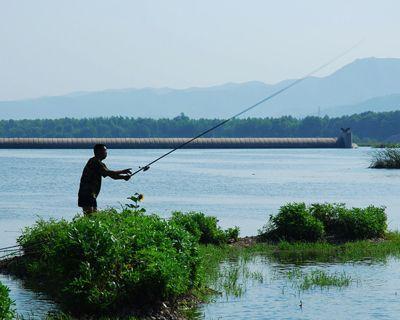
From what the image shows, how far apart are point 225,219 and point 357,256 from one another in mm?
14356

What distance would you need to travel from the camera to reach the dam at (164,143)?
586 ft

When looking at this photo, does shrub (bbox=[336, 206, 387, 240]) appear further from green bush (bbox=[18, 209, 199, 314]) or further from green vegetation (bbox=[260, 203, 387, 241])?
green bush (bbox=[18, 209, 199, 314])

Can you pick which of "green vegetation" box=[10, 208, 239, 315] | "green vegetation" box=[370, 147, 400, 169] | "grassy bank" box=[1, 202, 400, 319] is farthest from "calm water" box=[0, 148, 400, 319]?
"green vegetation" box=[370, 147, 400, 169]

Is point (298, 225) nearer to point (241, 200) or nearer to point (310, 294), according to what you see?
point (310, 294)

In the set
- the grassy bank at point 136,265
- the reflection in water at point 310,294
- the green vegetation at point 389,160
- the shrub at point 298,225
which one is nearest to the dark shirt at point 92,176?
the grassy bank at point 136,265

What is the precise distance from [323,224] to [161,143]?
158m

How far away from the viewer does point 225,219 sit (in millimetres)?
35500

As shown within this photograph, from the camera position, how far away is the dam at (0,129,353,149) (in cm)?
17875

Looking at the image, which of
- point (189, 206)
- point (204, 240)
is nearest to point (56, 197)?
point (189, 206)

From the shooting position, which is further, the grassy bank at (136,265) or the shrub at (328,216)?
the shrub at (328,216)

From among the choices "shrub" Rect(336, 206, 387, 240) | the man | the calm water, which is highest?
the man

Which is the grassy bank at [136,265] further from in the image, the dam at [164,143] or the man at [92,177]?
the dam at [164,143]

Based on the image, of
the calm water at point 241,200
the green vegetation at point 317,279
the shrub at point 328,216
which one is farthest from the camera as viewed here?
the shrub at point 328,216

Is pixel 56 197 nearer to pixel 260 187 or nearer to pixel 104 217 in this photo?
pixel 260 187
